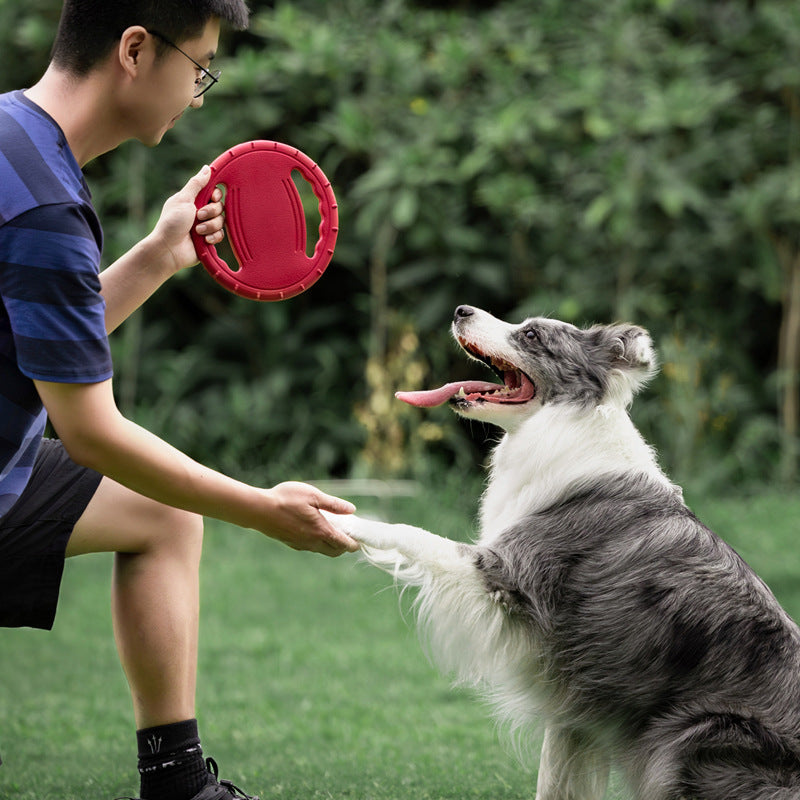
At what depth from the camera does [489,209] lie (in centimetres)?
873

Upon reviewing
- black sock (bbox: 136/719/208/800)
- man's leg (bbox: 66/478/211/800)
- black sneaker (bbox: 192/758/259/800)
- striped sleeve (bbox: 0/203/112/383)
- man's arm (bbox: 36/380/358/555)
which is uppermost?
striped sleeve (bbox: 0/203/112/383)

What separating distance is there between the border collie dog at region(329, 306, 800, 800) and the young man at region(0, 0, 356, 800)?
48 cm

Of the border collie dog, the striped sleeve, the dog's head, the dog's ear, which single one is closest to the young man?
the striped sleeve

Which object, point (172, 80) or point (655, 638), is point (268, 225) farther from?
point (655, 638)

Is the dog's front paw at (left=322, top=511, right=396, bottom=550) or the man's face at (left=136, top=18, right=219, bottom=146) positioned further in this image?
the dog's front paw at (left=322, top=511, right=396, bottom=550)

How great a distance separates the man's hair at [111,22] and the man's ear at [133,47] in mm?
18

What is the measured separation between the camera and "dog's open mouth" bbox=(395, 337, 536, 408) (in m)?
3.18

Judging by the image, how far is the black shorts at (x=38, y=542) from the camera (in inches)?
107

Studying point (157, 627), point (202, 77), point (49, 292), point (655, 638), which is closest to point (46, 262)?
point (49, 292)

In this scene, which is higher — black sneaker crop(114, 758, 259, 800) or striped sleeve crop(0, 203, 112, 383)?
striped sleeve crop(0, 203, 112, 383)

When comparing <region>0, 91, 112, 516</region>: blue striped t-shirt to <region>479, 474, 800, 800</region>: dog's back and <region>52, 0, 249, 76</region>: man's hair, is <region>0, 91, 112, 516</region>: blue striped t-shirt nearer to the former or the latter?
<region>52, 0, 249, 76</region>: man's hair

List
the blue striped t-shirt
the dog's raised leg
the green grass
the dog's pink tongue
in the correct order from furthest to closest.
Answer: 1. the green grass
2. the dog's pink tongue
3. the dog's raised leg
4. the blue striped t-shirt

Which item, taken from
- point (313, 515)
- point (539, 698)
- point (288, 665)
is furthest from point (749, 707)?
point (288, 665)

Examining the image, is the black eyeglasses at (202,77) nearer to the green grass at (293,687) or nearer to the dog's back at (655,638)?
the dog's back at (655,638)
